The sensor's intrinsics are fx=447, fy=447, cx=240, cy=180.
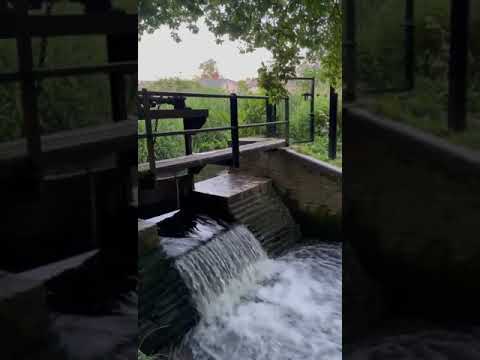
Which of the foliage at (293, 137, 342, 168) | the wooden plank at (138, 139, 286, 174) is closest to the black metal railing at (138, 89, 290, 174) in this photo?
the wooden plank at (138, 139, 286, 174)

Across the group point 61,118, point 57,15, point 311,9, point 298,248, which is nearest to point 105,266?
point 61,118

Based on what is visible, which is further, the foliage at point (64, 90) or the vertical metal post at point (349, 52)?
the vertical metal post at point (349, 52)

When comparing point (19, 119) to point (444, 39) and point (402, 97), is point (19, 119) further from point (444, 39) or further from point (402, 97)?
point (444, 39)

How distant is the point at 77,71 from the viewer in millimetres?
1376

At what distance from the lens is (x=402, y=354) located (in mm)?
1593

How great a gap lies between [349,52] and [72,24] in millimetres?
951

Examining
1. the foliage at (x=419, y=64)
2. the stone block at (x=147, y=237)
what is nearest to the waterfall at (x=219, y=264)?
the stone block at (x=147, y=237)

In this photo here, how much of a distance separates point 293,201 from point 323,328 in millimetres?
2553

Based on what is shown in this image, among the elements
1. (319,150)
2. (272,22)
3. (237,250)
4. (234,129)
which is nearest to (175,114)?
(234,129)

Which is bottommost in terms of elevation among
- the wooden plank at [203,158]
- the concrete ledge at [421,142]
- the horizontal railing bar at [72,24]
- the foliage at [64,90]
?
the wooden plank at [203,158]

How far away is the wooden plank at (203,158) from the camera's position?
477cm

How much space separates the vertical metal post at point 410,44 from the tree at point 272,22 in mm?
3228

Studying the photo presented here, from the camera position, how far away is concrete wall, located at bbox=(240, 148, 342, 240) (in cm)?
612

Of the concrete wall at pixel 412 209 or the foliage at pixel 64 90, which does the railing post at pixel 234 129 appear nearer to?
the concrete wall at pixel 412 209
